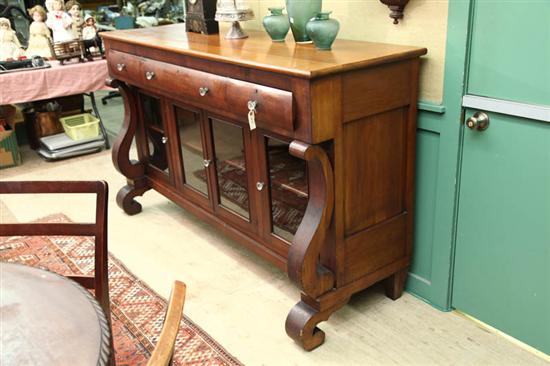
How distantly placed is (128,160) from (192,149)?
0.62 metres

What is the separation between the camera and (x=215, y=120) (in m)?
2.30

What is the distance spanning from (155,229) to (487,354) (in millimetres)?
1727

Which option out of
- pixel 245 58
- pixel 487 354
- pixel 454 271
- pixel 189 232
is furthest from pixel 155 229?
pixel 487 354

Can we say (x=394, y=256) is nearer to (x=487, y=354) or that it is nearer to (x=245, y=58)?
(x=487, y=354)

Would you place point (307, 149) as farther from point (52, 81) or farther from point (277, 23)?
point (52, 81)

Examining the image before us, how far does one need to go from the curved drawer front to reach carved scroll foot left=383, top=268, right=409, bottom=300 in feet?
2.56

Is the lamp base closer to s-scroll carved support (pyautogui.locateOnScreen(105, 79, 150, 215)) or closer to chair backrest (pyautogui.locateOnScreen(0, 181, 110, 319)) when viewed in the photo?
s-scroll carved support (pyautogui.locateOnScreen(105, 79, 150, 215))

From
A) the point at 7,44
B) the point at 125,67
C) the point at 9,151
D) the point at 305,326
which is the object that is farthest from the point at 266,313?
the point at 7,44

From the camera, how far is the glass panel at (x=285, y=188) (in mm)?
1977

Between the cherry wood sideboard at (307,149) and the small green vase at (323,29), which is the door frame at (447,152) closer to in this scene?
the cherry wood sideboard at (307,149)

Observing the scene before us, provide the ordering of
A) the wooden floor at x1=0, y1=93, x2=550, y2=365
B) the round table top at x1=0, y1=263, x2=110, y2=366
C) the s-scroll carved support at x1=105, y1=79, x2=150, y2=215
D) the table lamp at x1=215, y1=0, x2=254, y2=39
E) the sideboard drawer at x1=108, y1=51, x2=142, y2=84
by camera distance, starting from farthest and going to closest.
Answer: the s-scroll carved support at x1=105, y1=79, x2=150, y2=215 < the sideboard drawer at x1=108, y1=51, x2=142, y2=84 < the table lamp at x1=215, y1=0, x2=254, y2=39 < the wooden floor at x1=0, y1=93, x2=550, y2=365 < the round table top at x1=0, y1=263, x2=110, y2=366

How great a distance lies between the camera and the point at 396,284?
217 centimetres

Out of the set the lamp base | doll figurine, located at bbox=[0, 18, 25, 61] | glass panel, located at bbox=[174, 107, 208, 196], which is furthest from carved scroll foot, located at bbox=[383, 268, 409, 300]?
doll figurine, located at bbox=[0, 18, 25, 61]

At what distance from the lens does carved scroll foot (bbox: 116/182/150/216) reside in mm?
3062
